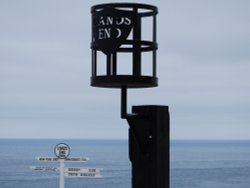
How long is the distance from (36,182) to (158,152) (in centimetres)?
7282

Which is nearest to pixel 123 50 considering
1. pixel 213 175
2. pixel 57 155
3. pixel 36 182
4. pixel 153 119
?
pixel 153 119

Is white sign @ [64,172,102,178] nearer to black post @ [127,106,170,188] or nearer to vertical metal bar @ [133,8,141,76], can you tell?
black post @ [127,106,170,188]

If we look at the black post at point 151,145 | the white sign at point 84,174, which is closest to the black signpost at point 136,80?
the black post at point 151,145

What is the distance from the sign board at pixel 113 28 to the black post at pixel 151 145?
523mm

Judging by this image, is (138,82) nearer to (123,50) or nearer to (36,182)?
(123,50)

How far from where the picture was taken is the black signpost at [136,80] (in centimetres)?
450

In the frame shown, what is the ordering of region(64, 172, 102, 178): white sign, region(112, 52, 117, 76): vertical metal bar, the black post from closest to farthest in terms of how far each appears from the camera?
region(112, 52, 117, 76): vertical metal bar
the black post
region(64, 172, 102, 178): white sign

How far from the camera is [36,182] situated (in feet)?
250

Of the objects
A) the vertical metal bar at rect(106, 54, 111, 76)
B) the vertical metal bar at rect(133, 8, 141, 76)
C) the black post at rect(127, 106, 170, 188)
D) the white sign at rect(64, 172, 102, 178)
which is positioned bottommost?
the white sign at rect(64, 172, 102, 178)

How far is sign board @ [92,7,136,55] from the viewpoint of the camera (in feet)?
14.8

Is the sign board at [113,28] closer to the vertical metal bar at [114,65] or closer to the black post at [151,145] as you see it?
the vertical metal bar at [114,65]

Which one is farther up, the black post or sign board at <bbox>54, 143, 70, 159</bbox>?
the black post

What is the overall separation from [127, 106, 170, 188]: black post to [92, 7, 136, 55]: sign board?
52cm

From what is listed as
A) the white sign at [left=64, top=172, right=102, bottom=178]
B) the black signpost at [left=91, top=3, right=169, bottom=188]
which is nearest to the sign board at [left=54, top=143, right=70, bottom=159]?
the white sign at [left=64, top=172, right=102, bottom=178]
